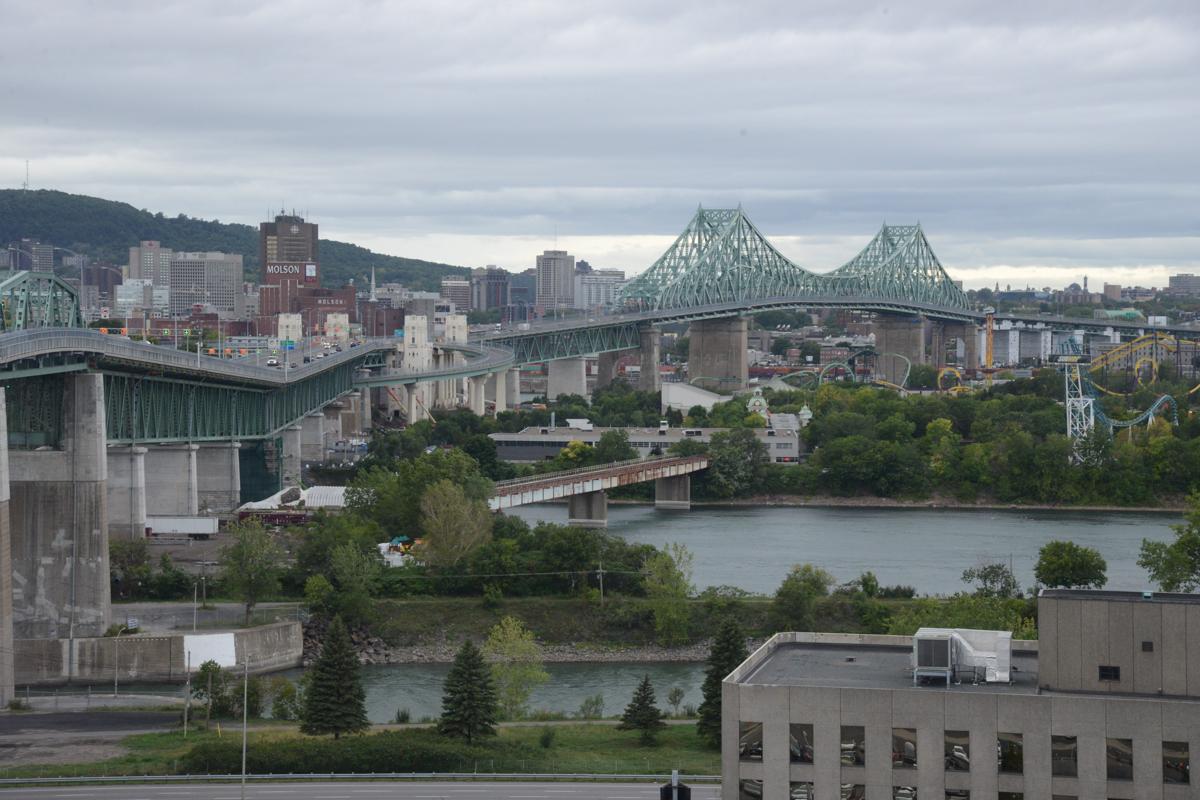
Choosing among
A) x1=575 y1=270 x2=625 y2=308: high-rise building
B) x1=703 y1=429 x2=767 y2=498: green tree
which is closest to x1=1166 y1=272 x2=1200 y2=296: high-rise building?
x1=575 y1=270 x2=625 y2=308: high-rise building

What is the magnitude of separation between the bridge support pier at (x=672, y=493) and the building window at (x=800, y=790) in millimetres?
33290

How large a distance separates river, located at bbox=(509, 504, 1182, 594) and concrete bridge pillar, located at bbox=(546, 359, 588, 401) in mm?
A: 27874

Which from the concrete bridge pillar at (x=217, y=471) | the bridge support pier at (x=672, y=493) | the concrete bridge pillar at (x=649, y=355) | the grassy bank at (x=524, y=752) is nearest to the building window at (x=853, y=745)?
the grassy bank at (x=524, y=752)

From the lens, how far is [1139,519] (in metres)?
41.8

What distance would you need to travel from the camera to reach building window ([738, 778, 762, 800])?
1111cm

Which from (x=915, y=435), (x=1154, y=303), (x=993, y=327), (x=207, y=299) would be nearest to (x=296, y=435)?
(x=915, y=435)

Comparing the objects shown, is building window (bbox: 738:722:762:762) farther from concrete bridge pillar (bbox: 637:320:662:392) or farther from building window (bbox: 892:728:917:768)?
concrete bridge pillar (bbox: 637:320:662:392)

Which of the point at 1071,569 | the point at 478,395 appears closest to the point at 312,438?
the point at 478,395

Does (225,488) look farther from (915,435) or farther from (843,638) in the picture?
(843,638)

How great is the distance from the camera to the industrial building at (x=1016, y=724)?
421 inches

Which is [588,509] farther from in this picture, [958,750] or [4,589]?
[958,750]

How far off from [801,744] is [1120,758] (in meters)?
1.74

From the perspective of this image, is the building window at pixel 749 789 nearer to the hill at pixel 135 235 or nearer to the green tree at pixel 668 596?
the green tree at pixel 668 596

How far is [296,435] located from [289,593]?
682 inches
